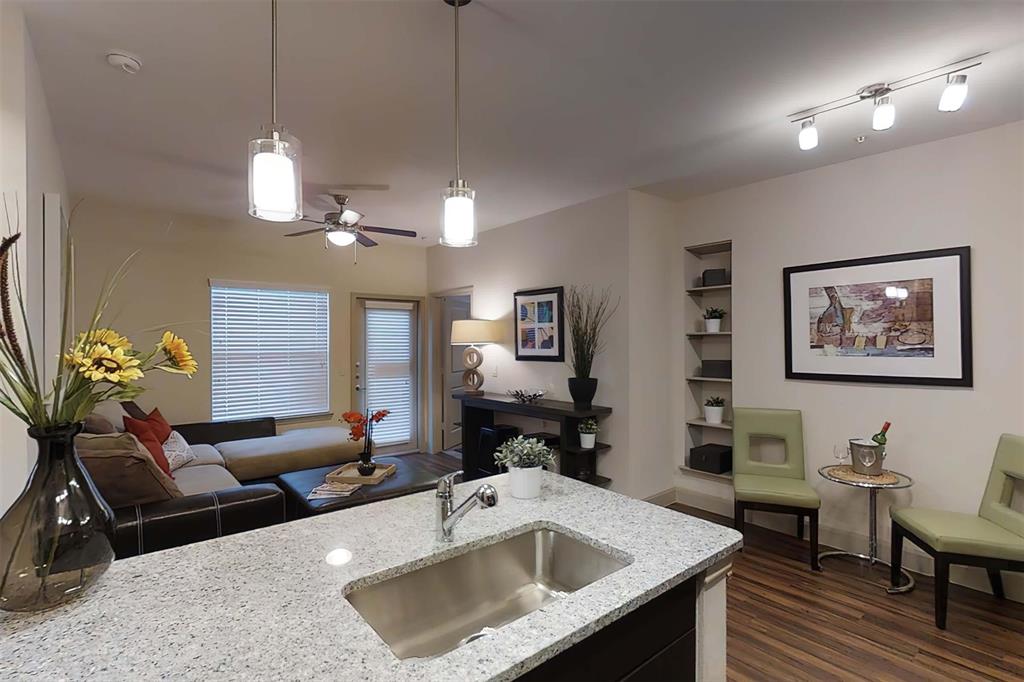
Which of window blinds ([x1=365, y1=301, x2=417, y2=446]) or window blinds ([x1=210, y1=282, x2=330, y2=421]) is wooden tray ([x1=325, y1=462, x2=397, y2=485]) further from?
window blinds ([x1=365, y1=301, x2=417, y2=446])

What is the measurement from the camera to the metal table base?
2811 millimetres

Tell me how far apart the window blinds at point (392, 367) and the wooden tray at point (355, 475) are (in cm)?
246

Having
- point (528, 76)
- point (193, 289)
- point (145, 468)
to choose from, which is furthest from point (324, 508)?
point (193, 289)

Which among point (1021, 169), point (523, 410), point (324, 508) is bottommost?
point (324, 508)

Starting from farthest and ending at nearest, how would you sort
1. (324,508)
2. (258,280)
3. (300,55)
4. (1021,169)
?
(258,280), (324,508), (1021,169), (300,55)

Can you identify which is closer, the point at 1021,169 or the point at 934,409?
the point at 1021,169

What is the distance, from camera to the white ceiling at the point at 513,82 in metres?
1.82

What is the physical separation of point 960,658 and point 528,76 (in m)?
3.28

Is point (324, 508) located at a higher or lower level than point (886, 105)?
lower

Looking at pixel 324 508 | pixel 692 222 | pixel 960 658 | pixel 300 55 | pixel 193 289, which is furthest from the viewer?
pixel 193 289


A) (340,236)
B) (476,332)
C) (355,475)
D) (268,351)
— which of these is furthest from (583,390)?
(268,351)

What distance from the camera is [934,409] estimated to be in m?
2.96

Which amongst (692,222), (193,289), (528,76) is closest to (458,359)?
(193,289)

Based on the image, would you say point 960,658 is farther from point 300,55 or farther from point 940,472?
point 300,55
